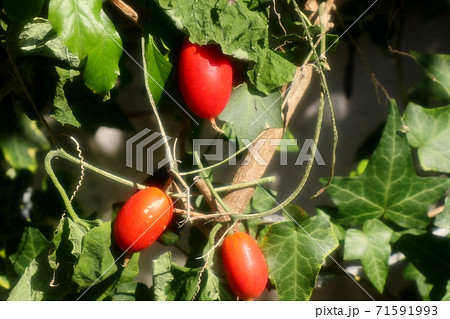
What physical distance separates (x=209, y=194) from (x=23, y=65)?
0.32 m

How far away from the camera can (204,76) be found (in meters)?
0.60

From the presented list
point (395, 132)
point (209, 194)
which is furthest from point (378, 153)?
point (209, 194)

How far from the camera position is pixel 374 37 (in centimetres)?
94

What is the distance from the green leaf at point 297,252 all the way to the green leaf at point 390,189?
9 cm

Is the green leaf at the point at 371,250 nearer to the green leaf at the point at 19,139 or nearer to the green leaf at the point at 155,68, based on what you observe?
the green leaf at the point at 155,68

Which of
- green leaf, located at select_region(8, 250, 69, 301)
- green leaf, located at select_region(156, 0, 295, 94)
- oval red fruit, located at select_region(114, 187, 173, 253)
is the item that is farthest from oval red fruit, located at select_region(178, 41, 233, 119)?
green leaf, located at select_region(8, 250, 69, 301)

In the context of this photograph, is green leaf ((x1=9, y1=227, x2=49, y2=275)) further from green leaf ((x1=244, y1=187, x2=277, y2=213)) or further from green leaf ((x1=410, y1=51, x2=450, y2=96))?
green leaf ((x1=410, y1=51, x2=450, y2=96))

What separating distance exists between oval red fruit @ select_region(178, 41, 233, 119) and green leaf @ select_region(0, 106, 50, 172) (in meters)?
0.45

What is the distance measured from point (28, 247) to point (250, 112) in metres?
0.44

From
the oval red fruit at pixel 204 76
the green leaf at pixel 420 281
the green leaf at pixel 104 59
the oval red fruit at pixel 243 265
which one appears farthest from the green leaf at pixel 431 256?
the green leaf at pixel 104 59

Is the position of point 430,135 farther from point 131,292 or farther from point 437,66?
point 131,292

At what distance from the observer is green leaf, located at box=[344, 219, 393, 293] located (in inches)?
29.3

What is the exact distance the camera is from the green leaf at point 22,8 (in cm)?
54

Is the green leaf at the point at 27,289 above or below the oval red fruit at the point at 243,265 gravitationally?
below
